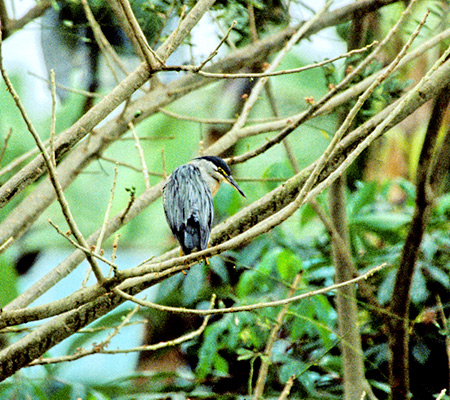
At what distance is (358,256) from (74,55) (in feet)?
5.46

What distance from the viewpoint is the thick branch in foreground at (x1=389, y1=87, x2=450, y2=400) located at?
1.61 m

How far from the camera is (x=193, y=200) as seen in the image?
1.43 meters

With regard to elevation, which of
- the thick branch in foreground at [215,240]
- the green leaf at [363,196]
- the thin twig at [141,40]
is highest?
the green leaf at [363,196]

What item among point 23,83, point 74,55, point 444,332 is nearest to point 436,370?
point 444,332

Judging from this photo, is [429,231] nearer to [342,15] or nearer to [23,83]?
[342,15]

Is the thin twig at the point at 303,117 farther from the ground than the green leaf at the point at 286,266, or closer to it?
farther from the ground

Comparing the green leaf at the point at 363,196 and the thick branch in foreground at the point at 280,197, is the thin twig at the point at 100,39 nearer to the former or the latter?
the thick branch in foreground at the point at 280,197

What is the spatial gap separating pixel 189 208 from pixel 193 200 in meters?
0.04

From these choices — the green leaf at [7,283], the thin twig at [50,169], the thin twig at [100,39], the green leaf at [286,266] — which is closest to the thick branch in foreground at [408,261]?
the green leaf at [286,266]

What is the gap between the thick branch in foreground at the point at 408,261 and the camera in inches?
63.4

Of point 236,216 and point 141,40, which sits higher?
point 141,40

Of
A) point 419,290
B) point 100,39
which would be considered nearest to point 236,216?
point 100,39

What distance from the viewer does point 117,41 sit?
2.18 metres

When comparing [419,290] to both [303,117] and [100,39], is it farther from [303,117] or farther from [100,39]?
[100,39]
